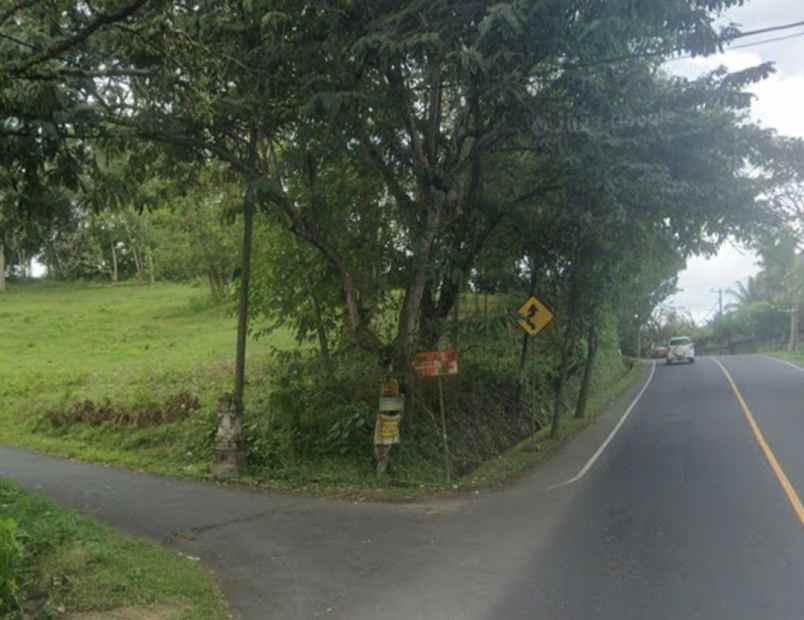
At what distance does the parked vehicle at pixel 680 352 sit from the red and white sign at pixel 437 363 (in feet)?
127

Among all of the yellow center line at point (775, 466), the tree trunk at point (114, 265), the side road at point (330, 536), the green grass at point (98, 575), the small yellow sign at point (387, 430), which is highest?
the tree trunk at point (114, 265)

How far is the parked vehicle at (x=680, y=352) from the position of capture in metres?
47.7

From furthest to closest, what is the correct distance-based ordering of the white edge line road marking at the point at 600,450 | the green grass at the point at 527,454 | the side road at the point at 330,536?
the green grass at the point at 527,454, the white edge line road marking at the point at 600,450, the side road at the point at 330,536

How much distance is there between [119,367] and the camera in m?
23.7

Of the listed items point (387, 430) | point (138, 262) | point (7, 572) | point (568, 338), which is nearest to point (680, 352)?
point (568, 338)

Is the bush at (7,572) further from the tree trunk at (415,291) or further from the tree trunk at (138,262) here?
the tree trunk at (138,262)

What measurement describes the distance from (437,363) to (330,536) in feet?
13.6

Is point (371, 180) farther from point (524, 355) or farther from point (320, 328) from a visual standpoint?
point (524, 355)

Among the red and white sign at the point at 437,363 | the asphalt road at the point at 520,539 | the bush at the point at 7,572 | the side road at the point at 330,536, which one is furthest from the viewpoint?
the red and white sign at the point at 437,363

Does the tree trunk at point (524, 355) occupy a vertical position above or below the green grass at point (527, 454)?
above

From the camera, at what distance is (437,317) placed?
1476 cm

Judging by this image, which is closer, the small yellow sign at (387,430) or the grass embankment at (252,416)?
the small yellow sign at (387,430)

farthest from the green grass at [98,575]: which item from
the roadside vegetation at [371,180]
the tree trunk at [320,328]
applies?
the tree trunk at [320,328]

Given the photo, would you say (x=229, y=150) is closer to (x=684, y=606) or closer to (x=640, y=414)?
(x=684, y=606)
